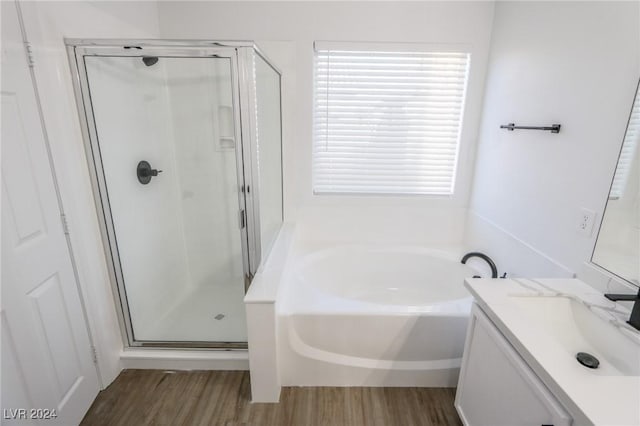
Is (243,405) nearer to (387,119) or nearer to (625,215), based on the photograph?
(625,215)

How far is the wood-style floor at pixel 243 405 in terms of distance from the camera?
1.59 metres

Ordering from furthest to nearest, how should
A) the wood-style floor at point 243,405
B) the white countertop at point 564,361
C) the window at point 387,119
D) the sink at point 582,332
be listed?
the window at point 387,119 → the wood-style floor at point 243,405 → the sink at point 582,332 → the white countertop at point 564,361

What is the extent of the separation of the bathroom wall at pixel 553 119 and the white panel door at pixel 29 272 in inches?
92.9

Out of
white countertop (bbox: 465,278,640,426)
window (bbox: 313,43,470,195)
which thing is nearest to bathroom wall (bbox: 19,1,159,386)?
window (bbox: 313,43,470,195)

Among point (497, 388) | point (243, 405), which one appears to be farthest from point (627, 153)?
point (243, 405)

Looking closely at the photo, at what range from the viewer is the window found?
2.34m

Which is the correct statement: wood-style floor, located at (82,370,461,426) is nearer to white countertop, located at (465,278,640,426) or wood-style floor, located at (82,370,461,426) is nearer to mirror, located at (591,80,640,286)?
white countertop, located at (465,278,640,426)

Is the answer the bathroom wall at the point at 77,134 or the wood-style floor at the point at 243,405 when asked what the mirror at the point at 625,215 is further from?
the bathroom wall at the point at 77,134

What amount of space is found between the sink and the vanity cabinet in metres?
0.15

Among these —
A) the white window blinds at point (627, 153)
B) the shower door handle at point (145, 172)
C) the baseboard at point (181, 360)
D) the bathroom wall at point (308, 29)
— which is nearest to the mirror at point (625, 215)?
the white window blinds at point (627, 153)

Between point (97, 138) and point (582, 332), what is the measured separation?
7.73ft

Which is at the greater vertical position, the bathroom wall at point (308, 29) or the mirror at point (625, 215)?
the bathroom wall at point (308, 29)

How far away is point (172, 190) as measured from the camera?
239cm

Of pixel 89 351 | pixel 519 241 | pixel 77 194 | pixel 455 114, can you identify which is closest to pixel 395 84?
pixel 455 114
